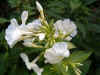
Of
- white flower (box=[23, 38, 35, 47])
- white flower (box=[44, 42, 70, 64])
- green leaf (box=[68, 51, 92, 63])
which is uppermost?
white flower (box=[23, 38, 35, 47])

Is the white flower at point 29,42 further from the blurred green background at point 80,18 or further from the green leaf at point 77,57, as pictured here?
the blurred green background at point 80,18

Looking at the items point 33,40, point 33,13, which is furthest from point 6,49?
point 33,13

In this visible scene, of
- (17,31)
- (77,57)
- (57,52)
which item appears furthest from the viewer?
(77,57)

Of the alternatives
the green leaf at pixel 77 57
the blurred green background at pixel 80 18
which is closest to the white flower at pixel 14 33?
the green leaf at pixel 77 57

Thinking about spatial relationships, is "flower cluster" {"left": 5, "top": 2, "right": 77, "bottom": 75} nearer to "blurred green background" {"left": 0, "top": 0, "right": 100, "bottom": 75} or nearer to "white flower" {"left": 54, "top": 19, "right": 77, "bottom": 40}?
"white flower" {"left": 54, "top": 19, "right": 77, "bottom": 40}

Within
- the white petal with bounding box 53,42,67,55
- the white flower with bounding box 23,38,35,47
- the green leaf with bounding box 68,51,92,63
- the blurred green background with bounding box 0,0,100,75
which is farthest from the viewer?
the blurred green background with bounding box 0,0,100,75

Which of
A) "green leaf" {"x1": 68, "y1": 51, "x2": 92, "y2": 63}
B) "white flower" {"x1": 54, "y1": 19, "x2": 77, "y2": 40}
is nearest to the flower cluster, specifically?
"white flower" {"x1": 54, "y1": 19, "x2": 77, "y2": 40}

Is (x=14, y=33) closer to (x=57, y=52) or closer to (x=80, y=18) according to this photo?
(x=57, y=52)

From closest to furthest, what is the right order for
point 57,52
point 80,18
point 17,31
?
point 57,52, point 17,31, point 80,18

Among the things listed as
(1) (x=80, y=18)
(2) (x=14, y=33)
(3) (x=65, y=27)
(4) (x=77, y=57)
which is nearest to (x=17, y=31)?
(2) (x=14, y=33)

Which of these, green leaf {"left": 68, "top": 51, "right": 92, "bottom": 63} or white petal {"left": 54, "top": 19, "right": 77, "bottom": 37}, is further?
green leaf {"left": 68, "top": 51, "right": 92, "bottom": 63}

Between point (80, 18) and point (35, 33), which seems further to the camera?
point (80, 18)
